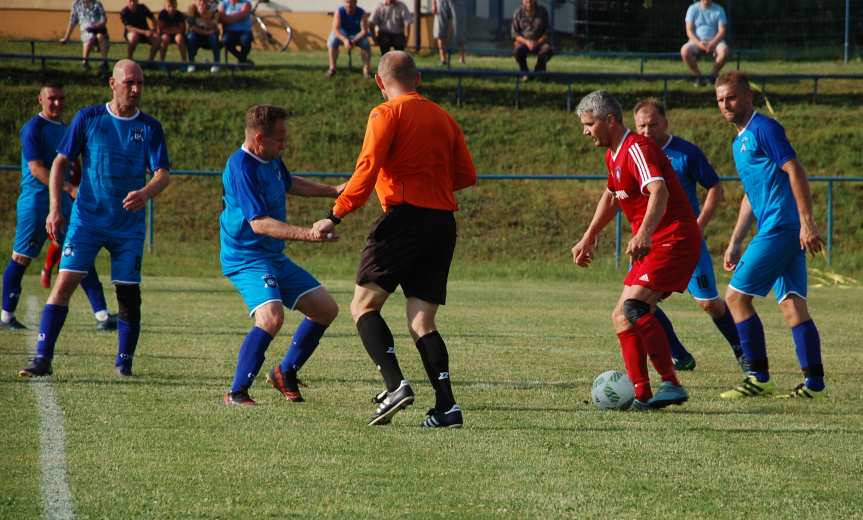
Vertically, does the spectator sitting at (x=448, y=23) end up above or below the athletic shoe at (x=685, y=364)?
above

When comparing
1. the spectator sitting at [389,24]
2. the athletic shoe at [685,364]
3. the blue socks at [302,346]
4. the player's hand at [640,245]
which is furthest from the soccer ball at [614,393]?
the spectator sitting at [389,24]

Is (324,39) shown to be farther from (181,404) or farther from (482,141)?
(181,404)

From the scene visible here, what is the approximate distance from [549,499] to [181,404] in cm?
300

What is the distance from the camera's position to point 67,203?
41.2ft

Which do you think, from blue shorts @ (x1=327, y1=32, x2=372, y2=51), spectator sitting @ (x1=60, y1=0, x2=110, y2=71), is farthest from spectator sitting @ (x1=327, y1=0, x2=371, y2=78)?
spectator sitting @ (x1=60, y1=0, x2=110, y2=71)

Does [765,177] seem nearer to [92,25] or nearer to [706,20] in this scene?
[706,20]

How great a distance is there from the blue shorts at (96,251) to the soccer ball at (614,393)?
3200 mm

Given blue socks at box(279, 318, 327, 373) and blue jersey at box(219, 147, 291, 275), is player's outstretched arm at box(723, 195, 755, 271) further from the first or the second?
blue jersey at box(219, 147, 291, 275)

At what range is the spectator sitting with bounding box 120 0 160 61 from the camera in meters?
26.1

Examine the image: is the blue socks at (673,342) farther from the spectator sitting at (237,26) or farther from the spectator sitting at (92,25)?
the spectator sitting at (92,25)

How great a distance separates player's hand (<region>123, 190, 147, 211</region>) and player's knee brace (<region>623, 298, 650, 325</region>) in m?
3.14

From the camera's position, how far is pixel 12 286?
467 inches

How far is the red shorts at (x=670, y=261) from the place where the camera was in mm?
7465

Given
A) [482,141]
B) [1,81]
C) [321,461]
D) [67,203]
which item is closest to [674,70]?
[482,141]
